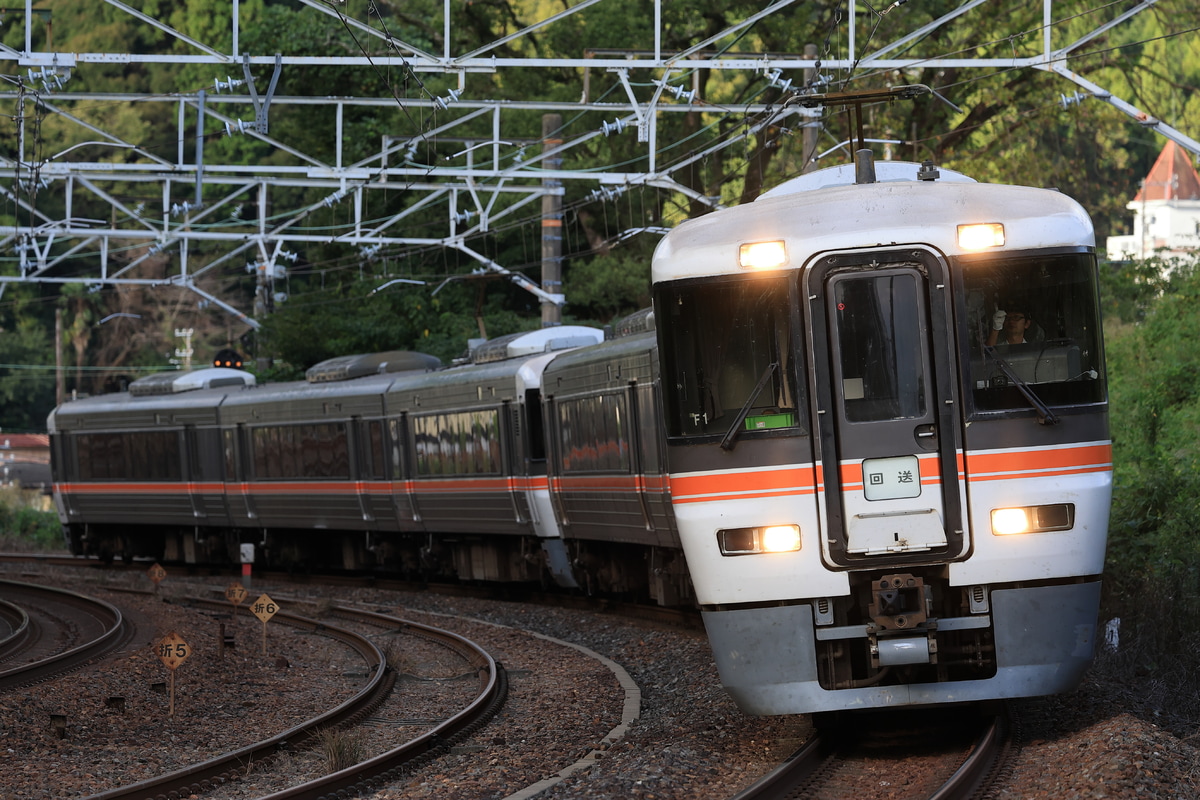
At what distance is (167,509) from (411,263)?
40.4 feet

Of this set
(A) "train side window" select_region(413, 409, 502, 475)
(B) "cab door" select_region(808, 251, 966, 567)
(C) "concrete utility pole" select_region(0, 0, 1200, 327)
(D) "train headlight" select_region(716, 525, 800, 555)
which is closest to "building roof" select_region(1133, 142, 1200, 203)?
(C) "concrete utility pole" select_region(0, 0, 1200, 327)

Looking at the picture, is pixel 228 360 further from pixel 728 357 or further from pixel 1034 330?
pixel 1034 330

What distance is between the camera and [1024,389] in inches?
352

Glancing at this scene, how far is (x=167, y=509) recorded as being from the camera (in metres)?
30.1

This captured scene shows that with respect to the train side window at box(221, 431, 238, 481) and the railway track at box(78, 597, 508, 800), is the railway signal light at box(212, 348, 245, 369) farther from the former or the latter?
the railway track at box(78, 597, 508, 800)

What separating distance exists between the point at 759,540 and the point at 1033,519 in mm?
1425

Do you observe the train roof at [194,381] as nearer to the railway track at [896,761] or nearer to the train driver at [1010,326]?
the railway track at [896,761]

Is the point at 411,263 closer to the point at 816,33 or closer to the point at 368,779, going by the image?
the point at 816,33

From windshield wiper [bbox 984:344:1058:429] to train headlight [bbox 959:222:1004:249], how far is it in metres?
0.54

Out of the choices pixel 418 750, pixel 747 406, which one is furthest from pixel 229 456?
pixel 747 406

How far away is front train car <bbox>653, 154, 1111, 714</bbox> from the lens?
8.91 metres

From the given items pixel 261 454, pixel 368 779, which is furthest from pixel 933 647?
pixel 261 454

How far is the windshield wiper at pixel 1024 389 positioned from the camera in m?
8.90

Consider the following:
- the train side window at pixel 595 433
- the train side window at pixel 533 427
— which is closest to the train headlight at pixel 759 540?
the train side window at pixel 595 433
